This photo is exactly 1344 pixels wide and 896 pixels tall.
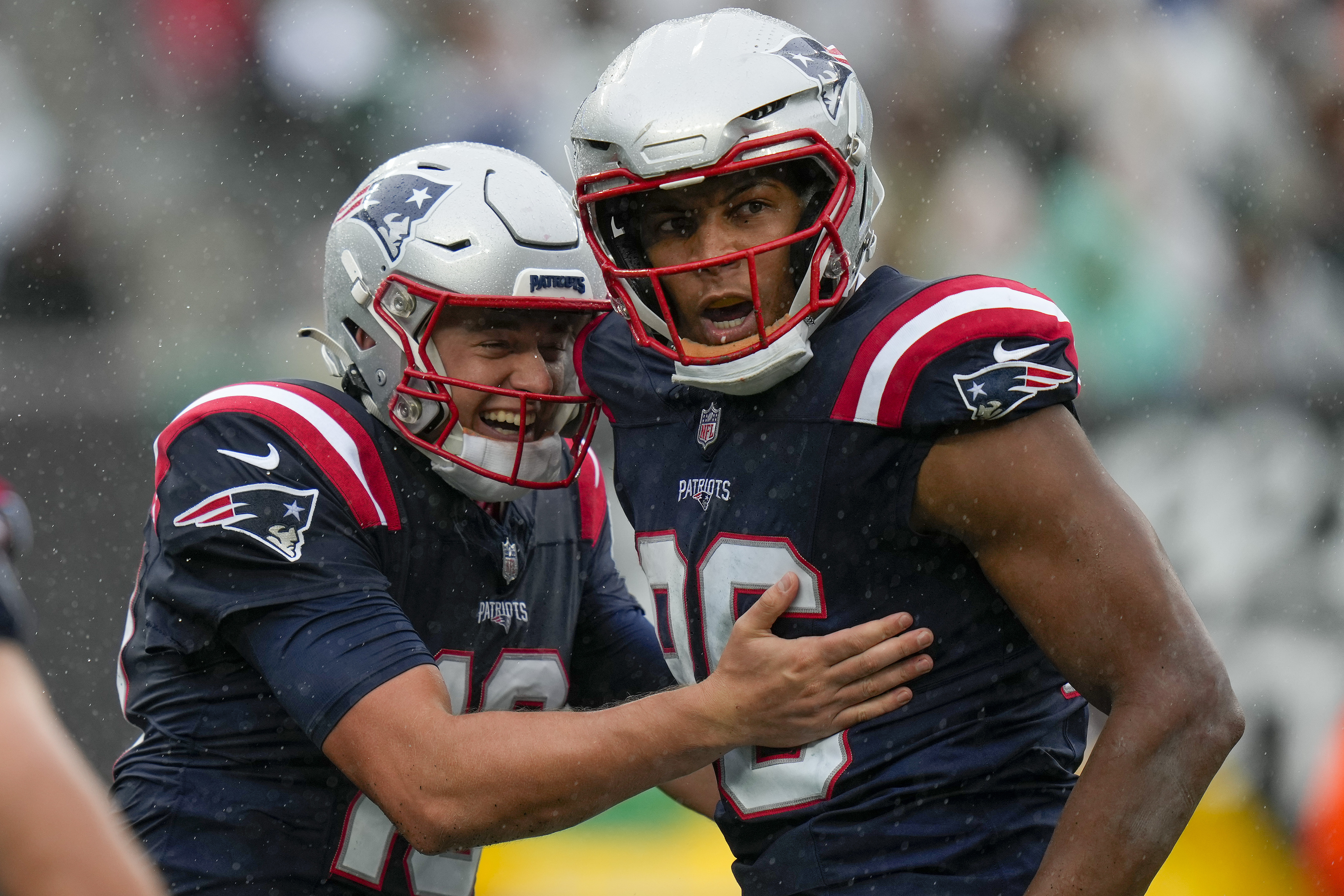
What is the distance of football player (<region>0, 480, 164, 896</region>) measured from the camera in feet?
2.99

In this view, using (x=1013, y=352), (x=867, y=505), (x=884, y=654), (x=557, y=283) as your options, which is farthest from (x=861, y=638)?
(x=557, y=283)

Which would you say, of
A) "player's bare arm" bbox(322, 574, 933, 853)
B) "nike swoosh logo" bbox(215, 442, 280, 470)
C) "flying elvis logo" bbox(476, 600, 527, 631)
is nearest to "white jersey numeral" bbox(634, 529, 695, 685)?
"player's bare arm" bbox(322, 574, 933, 853)

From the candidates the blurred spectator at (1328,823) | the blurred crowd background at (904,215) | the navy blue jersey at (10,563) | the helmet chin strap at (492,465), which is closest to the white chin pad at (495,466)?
the helmet chin strap at (492,465)

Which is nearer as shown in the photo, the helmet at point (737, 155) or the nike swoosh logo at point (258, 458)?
the helmet at point (737, 155)

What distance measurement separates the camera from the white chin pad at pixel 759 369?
1.81 metres

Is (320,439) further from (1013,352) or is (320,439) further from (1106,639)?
(1106,639)

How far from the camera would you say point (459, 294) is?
7.37 feet

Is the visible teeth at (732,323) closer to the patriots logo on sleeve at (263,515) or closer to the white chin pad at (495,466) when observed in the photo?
the white chin pad at (495,466)

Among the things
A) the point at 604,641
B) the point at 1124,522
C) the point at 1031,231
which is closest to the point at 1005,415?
the point at 1124,522

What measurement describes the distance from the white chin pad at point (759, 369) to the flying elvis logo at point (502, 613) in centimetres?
62

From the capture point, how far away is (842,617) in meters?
1.82

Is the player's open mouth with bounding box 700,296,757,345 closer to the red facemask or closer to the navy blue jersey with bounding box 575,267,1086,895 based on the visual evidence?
the navy blue jersey with bounding box 575,267,1086,895

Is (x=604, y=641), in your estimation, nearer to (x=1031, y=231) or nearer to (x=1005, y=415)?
(x=1005, y=415)

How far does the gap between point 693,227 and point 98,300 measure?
3.70 meters
